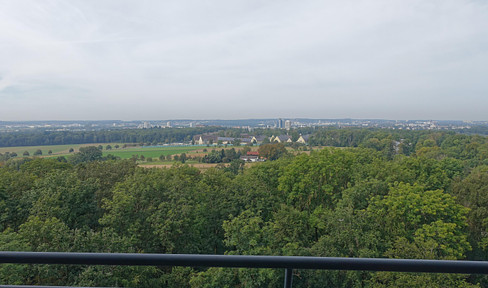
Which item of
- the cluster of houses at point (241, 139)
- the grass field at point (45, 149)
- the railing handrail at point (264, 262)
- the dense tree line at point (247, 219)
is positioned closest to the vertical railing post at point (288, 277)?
the railing handrail at point (264, 262)

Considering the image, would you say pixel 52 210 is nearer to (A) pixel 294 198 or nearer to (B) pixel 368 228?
(A) pixel 294 198

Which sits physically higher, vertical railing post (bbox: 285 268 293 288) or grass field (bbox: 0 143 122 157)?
vertical railing post (bbox: 285 268 293 288)

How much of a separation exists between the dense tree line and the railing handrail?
793 cm

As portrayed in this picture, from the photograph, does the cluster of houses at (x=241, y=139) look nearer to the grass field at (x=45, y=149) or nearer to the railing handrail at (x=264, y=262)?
the grass field at (x=45, y=149)

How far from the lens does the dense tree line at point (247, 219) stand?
38.5 ft

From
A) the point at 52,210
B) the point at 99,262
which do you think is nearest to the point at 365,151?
the point at 52,210

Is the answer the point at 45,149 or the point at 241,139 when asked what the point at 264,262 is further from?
the point at 241,139

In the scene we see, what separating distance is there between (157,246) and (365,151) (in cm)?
2095

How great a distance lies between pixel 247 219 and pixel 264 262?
1388 cm

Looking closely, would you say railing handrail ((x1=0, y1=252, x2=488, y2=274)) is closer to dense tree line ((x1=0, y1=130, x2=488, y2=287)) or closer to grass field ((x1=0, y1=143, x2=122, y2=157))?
dense tree line ((x1=0, y1=130, x2=488, y2=287))

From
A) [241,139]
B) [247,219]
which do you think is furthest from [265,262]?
[241,139]

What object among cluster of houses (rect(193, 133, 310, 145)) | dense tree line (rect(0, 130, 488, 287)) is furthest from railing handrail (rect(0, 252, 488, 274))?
cluster of houses (rect(193, 133, 310, 145))

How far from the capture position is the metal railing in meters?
1.31

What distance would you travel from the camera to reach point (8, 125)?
4041 cm
